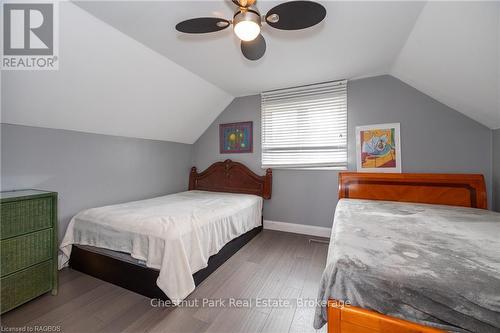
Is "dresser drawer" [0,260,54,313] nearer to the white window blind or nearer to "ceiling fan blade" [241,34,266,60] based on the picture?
"ceiling fan blade" [241,34,266,60]

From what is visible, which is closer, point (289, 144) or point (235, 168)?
point (289, 144)

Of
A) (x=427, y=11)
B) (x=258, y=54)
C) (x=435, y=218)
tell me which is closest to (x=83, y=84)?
(x=258, y=54)

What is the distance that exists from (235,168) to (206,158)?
2.61 ft

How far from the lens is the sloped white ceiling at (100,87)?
5.62 ft

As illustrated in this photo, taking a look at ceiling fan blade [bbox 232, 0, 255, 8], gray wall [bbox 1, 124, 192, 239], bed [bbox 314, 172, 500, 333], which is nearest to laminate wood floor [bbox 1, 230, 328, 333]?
bed [bbox 314, 172, 500, 333]

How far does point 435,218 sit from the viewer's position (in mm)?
1626

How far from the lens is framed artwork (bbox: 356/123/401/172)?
269 cm

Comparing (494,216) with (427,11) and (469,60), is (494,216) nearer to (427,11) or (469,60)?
(469,60)

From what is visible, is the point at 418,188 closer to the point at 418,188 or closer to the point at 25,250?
the point at 418,188

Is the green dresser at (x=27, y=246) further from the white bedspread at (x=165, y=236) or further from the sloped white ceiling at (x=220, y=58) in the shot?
the sloped white ceiling at (x=220, y=58)

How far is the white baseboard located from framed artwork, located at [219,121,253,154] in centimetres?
139

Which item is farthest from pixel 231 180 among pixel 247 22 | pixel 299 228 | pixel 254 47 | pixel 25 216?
pixel 247 22

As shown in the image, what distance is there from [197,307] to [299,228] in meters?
2.06

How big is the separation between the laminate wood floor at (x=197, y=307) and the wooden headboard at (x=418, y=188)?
45.7 inches
